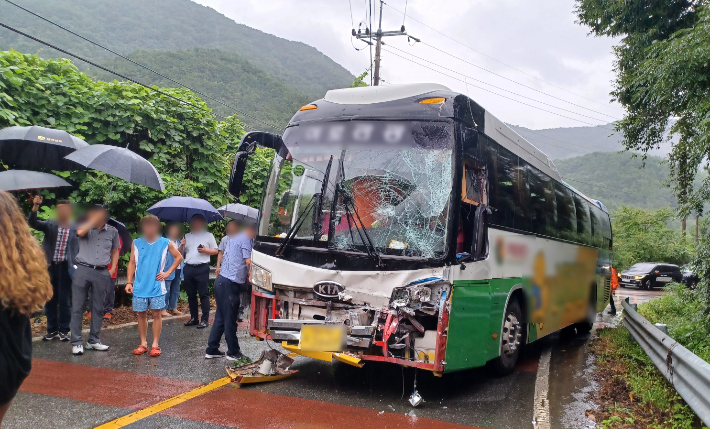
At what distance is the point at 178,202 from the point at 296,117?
462cm

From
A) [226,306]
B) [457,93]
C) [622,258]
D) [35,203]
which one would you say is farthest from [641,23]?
[622,258]

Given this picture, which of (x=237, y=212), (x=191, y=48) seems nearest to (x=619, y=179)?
(x=191, y=48)

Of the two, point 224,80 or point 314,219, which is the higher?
point 224,80

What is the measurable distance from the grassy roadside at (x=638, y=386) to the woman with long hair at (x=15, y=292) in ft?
15.9

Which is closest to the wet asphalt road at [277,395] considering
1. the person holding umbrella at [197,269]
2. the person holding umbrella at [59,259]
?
the person holding umbrella at [59,259]

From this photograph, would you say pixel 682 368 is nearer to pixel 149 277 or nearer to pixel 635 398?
pixel 635 398

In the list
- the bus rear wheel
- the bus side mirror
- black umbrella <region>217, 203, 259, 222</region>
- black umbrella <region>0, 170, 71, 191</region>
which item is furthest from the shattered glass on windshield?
black umbrella <region>217, 203, 259, 222</region>

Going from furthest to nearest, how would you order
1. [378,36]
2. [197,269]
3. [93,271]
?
[378,36], [197,269], [93,271]

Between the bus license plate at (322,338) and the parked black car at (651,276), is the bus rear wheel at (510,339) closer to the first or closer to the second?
the bus license plate at (322,338)

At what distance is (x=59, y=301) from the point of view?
25.4 ft

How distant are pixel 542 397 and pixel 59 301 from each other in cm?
632

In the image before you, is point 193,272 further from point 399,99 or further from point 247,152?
point 399,99

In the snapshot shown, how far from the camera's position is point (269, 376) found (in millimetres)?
6180

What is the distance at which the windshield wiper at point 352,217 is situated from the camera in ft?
18.3
